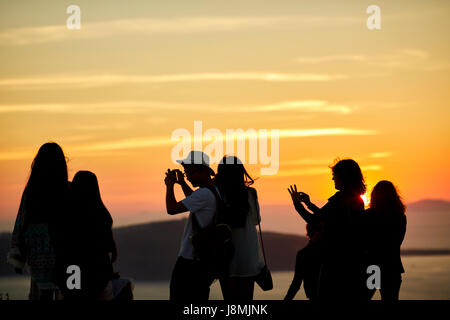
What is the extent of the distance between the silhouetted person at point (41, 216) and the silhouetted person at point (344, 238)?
2.73 meters

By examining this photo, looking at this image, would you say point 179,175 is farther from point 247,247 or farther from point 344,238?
point 344,238

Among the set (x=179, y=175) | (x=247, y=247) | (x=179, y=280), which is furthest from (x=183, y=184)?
(x=179, y=280)

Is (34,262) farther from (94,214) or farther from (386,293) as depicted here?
(386,293)

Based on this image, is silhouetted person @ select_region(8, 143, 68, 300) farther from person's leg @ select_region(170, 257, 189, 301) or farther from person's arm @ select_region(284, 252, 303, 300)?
person's arm @ select_region(284, 252, 303, 300)

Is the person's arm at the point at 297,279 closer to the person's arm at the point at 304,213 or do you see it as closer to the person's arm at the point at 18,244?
the person's arm at the point at 304,213

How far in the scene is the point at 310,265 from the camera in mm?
9078

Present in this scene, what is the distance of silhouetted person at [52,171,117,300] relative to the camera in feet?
25.7

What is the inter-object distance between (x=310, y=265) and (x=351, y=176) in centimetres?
133

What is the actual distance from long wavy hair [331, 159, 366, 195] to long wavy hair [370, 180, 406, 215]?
108 cm

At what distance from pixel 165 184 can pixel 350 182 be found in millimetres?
1943

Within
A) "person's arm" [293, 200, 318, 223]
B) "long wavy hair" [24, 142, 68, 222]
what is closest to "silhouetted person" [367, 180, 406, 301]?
"person's arm" [293, 200, 318, 223]

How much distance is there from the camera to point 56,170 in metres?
7.88

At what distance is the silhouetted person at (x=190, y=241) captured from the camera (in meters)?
8.03
